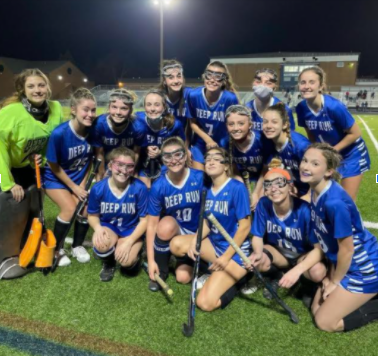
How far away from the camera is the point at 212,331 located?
2.45m

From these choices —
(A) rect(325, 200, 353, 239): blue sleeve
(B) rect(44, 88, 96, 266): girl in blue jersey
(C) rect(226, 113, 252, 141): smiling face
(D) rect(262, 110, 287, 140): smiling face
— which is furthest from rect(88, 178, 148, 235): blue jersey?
(A) rect(325, 200, 353, 239): blue sleeve

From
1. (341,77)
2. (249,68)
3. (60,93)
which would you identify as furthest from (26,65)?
(341,77)

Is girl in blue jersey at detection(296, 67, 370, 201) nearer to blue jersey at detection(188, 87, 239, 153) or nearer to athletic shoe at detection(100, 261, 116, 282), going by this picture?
blue jersey at detection(188, 87, 239, 153)

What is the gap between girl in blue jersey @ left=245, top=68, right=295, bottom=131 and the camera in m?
3.51

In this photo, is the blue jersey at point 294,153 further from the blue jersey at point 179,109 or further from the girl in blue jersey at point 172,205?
the blue jersey at point 179,109

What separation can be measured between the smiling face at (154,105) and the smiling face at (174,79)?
34 centimetres

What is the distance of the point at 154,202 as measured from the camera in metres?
3.04

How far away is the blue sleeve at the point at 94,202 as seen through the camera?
10.5 feet

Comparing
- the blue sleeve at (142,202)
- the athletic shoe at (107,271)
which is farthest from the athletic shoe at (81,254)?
the blue sleeve at (142,202)

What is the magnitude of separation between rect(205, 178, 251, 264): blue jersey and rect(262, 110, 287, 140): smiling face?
1.85 ft

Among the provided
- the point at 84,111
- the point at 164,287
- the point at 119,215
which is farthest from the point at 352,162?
the point at 84,111

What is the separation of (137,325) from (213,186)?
1265 millimetres

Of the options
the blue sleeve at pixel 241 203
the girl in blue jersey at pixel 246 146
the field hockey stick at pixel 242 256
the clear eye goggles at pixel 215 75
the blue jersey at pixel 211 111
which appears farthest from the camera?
the blue jersey at pixel 211 111

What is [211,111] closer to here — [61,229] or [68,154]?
[68,154]
